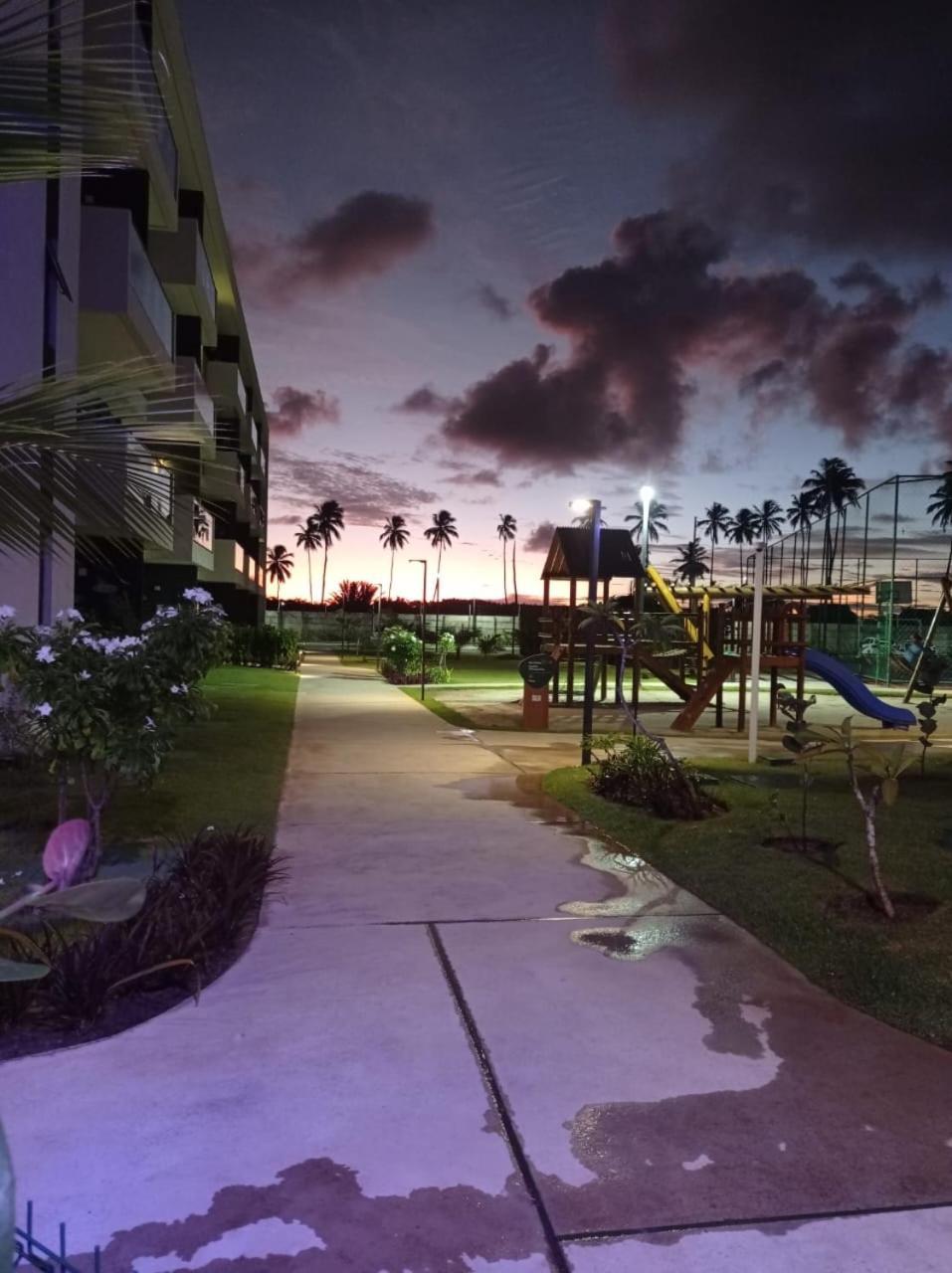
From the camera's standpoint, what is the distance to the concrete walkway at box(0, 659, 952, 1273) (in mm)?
2461

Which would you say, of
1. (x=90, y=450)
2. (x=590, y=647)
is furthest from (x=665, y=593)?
(x=90, y=450)

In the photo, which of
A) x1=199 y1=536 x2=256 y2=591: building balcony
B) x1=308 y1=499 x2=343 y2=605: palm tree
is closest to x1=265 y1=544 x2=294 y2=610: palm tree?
x1=308 y1=499 x2=343 y2=605: palm tree

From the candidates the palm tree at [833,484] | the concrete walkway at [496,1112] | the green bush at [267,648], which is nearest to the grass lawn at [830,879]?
the concrete walkway at [496,1112]

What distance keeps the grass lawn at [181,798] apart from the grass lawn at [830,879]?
2917 millimetres

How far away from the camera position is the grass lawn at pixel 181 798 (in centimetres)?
664

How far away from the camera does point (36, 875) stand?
5902 millimetres

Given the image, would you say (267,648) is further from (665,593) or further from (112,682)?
(112,682)

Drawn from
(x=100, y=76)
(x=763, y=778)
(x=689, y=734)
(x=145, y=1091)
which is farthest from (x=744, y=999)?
(x=689, y=734)

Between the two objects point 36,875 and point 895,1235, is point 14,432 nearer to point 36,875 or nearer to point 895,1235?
point 895,1235

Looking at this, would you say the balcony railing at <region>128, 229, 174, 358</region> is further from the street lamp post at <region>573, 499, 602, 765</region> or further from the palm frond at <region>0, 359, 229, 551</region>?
the palm frond at <region>0, 359, 229, 551</region>

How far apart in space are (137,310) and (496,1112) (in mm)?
12867

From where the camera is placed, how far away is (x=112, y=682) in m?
5.22

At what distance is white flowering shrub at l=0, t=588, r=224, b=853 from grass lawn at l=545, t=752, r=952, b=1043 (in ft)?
10.9

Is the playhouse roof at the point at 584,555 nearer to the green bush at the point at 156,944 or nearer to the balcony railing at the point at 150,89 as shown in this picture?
the green bush at the point at 156,944
